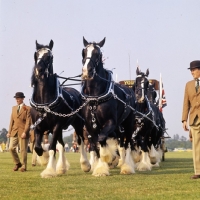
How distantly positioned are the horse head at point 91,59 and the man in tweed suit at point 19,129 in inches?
169

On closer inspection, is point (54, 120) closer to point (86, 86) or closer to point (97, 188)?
point (86, 86)

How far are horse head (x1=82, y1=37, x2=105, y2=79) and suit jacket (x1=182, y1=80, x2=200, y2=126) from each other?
2080 millimetres

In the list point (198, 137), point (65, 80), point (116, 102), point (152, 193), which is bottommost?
point (152, 193)

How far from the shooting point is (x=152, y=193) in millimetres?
8406

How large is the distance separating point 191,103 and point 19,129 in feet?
21.6

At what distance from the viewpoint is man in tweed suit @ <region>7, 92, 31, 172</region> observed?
15745 mm

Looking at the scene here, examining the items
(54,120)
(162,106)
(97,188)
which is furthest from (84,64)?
(162,106)

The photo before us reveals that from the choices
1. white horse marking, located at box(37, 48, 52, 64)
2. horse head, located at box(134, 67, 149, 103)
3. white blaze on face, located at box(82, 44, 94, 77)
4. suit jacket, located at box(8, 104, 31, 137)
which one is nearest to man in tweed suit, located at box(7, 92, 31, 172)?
suit jacket, located at box(8, 104, 31, 137)

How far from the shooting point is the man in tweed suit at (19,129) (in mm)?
15745

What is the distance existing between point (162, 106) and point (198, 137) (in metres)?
16.8

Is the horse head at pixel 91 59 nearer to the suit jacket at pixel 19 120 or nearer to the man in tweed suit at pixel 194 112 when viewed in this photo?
the man in tweed suit at pixel 194 112

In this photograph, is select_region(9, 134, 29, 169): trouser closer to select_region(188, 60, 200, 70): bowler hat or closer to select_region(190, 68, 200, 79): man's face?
select_region(190, 68, 200, 79): man's face

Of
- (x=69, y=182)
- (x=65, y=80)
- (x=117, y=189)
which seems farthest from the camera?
(x=65, y=80)

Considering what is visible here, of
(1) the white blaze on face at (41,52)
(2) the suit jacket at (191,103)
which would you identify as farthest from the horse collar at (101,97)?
(2) the suit jacket at (191,103)
